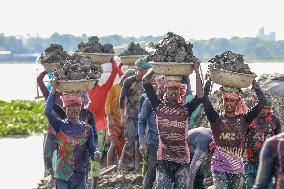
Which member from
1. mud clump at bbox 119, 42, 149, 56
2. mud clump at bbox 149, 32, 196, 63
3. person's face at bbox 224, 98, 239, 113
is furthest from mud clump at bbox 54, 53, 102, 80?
mud clump at bbox 119, 42, 149, 56

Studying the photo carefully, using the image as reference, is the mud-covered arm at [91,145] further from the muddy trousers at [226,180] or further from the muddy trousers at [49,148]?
the muddy trousers at [49,148]

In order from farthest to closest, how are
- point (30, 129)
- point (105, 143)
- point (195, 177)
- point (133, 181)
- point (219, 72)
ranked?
point (30, 129)
point (105, 143)
point (133, 181)
point (195, 177)
point (219, 72)

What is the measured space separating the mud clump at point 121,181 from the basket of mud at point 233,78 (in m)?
3.92

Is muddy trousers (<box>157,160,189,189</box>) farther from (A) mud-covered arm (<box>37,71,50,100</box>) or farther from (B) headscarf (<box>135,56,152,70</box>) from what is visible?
(B) headscarf (<box>135,56,152,70</box>)

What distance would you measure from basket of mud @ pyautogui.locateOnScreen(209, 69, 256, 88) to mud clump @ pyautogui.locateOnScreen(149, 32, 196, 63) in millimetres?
469

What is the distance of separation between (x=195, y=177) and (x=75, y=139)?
2.05 metres

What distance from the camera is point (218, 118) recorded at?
8.86 meters

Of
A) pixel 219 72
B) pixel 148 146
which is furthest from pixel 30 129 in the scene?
pixel 219 72

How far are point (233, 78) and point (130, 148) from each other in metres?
4.88

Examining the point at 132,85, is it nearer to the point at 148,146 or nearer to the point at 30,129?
the point at 148,146

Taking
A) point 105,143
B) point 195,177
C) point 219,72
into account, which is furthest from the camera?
point 105,143

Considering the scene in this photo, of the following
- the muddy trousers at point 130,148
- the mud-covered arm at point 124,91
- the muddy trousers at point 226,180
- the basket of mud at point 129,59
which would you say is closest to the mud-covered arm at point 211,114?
the muddy trousers at point 226,180

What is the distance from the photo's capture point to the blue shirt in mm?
10422

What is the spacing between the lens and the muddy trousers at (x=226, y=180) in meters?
8.78
